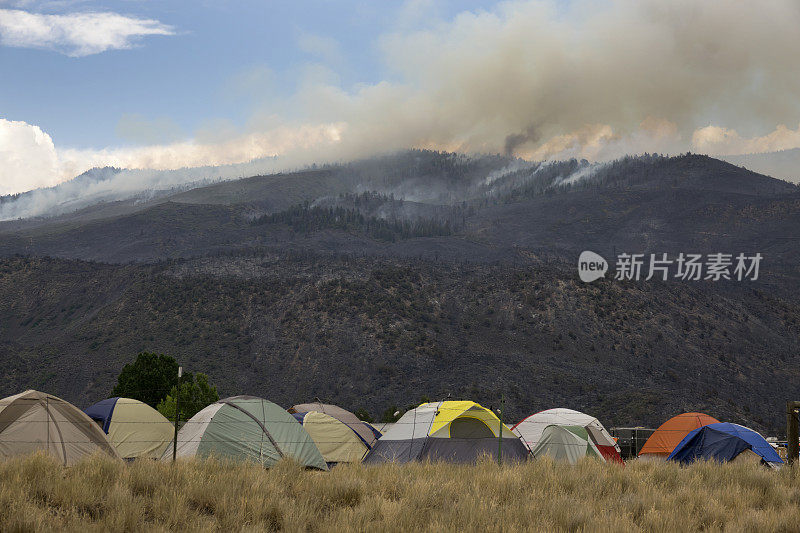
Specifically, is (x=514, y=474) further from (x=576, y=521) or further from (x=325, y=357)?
(x=325, y=357)

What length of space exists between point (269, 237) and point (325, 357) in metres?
78.4

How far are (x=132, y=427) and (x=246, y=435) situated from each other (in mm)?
8750

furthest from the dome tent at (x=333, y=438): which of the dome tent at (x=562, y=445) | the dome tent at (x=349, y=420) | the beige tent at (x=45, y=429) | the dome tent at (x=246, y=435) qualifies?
the beige tent at (x=45, y=429)

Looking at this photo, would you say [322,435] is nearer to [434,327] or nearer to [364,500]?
[364,500]

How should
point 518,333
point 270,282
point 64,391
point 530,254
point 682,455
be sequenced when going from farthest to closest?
point 530,254 → point 270,282 → point 518,333 → point 64,391 → point 682,455

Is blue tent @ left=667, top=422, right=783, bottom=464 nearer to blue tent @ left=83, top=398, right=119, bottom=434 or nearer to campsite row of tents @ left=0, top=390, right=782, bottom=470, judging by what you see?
campsite row of tents @ left=0, top=390, right=782, bottom=470

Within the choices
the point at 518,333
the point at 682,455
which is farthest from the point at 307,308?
the point at 682,455

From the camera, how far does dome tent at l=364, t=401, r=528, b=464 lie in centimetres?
1802

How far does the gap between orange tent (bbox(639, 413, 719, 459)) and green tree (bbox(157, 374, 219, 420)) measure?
2143cm

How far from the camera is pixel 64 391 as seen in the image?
2330 inches

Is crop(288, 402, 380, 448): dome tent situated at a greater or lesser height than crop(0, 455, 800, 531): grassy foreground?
lesser

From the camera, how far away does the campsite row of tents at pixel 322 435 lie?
1491 centimetres

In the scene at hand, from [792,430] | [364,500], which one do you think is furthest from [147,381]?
[792,430]

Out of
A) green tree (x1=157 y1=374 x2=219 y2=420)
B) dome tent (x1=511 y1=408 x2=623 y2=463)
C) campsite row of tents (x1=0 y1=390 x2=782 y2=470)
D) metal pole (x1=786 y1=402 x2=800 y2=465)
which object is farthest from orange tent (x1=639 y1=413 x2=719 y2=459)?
green tree (x1=157 y1=374 x2=219 y2=420)
